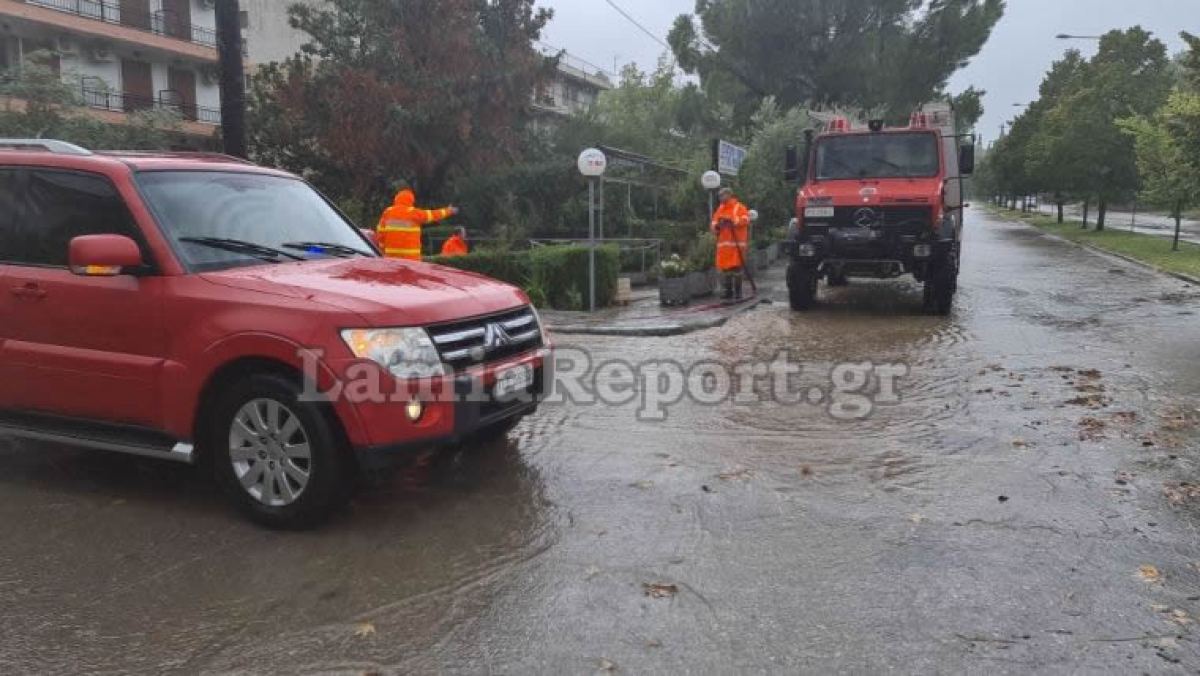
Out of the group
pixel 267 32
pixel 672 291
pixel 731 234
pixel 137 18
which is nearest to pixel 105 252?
pixel 672 291

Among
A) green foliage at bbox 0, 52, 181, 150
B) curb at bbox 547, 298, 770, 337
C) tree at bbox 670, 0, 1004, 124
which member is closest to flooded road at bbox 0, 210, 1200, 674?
curb at bbox 547, 298, 770, 337

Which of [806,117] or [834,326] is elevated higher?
[806,117]

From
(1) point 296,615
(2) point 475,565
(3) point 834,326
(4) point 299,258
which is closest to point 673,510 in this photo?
(2) point 475,565

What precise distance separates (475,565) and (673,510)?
1.17 metres

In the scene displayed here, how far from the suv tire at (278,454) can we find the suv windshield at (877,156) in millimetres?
10057

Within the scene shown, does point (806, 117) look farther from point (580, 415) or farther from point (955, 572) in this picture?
point (955, 572)

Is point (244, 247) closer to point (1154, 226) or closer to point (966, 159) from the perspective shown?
point (966, 159)

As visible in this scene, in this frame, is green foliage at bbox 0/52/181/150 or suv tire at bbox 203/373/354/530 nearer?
suv tire at bbox 203/373/354/530

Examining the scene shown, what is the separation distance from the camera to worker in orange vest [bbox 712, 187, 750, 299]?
1307 centimetres

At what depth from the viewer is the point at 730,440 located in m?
6.12

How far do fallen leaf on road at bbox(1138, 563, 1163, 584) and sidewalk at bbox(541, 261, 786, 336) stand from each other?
715cm

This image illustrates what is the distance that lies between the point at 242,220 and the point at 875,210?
914 centimetres

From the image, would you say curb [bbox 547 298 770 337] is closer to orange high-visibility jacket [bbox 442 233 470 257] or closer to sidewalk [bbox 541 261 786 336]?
sidewalk [bbox 541 261 786 336]

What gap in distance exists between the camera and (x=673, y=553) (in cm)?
420
